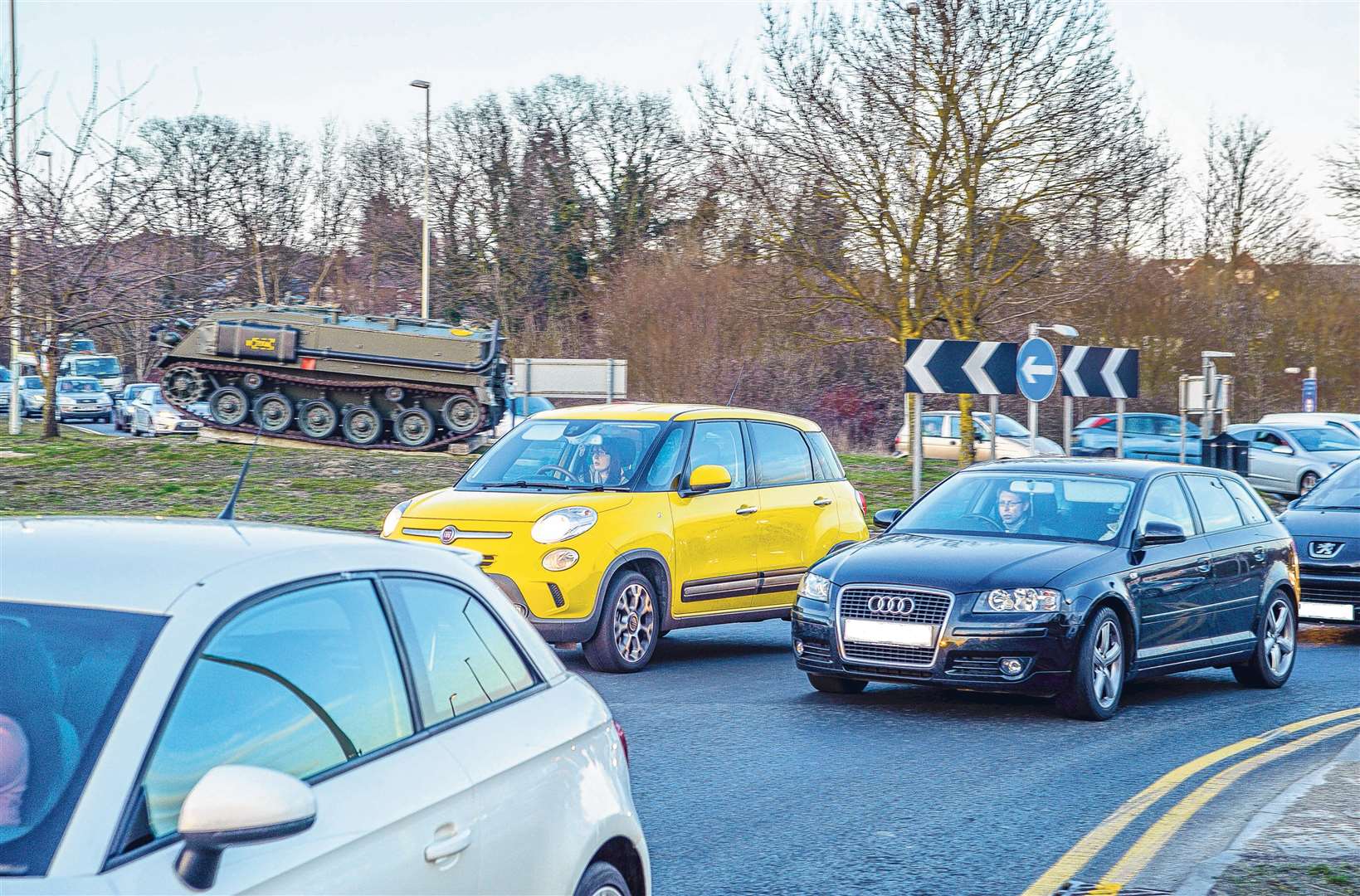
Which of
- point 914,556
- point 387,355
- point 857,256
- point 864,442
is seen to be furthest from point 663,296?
point 914,556

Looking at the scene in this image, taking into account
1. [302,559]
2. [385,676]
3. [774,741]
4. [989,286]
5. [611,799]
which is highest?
[989,286]

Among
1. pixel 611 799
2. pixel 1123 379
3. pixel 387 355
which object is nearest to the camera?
pixel 611 799

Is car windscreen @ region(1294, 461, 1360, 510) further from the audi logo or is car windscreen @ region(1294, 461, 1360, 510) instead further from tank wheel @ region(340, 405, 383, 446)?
tank wheel @ region(340, 405, 383, 446)

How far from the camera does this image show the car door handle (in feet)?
10.2

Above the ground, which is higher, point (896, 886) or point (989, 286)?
point (989, 286)

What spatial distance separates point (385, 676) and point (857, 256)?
92.5ft

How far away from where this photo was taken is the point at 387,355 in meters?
36.3

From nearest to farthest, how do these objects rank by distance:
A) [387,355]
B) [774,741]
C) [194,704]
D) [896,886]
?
[194,704] → [896,886] → [774,741] → [387,355]

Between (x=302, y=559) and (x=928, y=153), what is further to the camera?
(x=928, y=153)

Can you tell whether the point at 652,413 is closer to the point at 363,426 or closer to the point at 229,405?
the point at 363,426

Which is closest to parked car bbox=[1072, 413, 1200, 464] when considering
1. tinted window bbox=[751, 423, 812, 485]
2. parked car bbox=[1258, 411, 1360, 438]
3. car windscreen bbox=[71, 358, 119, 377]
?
parked car bbox=[1258, 411, 1360, 438]

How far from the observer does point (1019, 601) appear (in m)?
8.98

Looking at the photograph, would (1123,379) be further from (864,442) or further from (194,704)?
(864,442)

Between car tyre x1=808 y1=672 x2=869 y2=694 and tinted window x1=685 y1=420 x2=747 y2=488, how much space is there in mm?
1989
